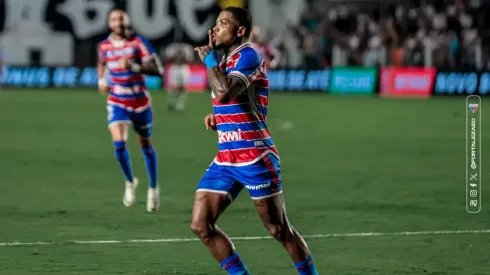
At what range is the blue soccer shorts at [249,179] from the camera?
794 cm

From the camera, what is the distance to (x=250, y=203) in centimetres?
1407

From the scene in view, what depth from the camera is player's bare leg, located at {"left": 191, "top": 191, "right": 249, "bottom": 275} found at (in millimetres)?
7918

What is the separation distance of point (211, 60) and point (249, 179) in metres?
0.89

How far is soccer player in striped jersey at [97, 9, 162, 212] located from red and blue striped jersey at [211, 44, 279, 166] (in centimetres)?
579

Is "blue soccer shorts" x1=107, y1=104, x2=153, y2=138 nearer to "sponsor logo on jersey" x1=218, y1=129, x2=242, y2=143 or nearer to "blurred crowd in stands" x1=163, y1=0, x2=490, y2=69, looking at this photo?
"sponsor logo on jersey" x1=218, y1=129, x2=242, y2=143

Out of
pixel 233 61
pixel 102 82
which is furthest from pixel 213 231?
pixel 102 82

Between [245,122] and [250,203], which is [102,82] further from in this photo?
[245,122]

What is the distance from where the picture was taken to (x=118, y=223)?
40.2 feet

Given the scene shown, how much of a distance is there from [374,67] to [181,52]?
6.83 meters

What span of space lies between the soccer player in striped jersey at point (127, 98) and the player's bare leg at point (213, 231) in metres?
5.80

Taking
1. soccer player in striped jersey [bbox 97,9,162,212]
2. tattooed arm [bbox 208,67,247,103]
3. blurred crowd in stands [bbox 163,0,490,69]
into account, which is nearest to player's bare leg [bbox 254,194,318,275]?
tattooed arm [bbox 208,67,247,103]

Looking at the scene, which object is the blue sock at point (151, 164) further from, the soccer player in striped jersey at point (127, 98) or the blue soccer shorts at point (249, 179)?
the blue soccer shorts at point (249, 179)

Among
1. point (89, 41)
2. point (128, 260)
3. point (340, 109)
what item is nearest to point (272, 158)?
point (128, 260)

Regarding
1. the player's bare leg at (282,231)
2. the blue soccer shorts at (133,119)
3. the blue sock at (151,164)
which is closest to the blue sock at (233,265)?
the player's bare leg at (282,231)
